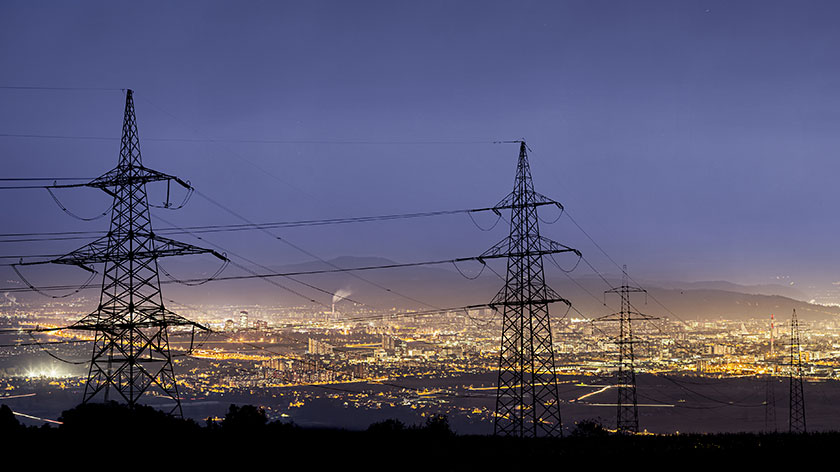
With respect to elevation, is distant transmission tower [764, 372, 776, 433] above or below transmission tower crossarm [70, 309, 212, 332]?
below

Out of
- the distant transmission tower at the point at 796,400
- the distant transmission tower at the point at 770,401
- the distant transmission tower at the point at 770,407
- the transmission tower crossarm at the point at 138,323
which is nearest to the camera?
the transmission tower crossarm at the point at 138,323

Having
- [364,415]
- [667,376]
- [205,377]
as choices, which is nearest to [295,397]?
[364,415]

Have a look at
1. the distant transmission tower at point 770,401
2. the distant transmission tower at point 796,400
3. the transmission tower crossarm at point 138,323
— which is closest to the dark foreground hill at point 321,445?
the transmission tower crossarm at point 138,323

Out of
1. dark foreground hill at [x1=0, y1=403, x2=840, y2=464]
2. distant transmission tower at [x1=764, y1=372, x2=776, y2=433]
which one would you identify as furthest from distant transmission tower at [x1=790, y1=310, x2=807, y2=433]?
dark foreground hill at [x1=0, y1=403, x2=840, y2=464]

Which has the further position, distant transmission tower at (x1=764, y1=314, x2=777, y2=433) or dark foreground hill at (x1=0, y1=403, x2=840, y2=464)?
distant transmission tower at (x1=764, y1=314, x2=777, y2=433)

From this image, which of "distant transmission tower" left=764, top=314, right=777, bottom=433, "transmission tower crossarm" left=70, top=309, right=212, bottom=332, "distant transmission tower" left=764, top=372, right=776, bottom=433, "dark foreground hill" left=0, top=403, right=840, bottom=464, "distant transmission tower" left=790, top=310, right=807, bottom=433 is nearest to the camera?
"dark foreground hill" left=0, top=403, right=840, bottom=464

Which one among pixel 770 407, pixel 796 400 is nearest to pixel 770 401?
pixel 770 407

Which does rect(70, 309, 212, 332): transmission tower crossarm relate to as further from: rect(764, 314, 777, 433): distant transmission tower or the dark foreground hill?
rect(764, 314, 777, 433): distant transmission tower

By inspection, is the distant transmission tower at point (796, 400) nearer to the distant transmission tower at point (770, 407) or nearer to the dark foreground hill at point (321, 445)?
the distant transmission tower at point (770, 407)

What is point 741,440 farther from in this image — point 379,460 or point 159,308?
point 159,308
